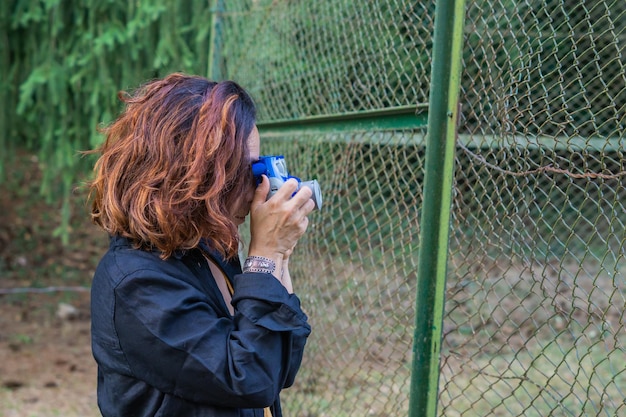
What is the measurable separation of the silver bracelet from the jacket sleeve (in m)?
0.09

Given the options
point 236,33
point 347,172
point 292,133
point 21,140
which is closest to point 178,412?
point 347,172

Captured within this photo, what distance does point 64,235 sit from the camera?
6.19m

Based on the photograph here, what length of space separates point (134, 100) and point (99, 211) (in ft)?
1.04

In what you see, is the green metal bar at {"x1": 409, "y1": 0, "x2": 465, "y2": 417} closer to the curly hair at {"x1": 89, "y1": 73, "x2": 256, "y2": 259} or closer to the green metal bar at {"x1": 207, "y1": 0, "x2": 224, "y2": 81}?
the curly hair at {"x1": 89, "y1": 73, "x2": 256, "y2": 259}

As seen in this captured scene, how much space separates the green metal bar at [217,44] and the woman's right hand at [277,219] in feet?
9.42

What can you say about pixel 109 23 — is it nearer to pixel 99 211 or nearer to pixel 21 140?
pixel 21 140

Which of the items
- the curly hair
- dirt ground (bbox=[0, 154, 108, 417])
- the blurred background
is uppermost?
the curly hair

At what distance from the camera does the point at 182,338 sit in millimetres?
1474

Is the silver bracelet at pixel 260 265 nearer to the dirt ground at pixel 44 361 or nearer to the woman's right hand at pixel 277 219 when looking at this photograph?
the woman's right hand at pixel 277 219

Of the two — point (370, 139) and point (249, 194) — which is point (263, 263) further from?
point (370, 139)

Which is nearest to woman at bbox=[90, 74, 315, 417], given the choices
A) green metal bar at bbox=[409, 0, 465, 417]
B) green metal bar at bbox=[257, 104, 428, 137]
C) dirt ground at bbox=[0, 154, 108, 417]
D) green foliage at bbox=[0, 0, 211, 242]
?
green metal bar at bbox=[409, 0, 465, 417]

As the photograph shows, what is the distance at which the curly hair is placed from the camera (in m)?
1.56

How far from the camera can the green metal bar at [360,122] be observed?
85.6 inches

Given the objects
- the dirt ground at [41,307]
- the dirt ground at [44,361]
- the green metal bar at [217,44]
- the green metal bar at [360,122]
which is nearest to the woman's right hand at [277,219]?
the green metal bar at [360,122]
